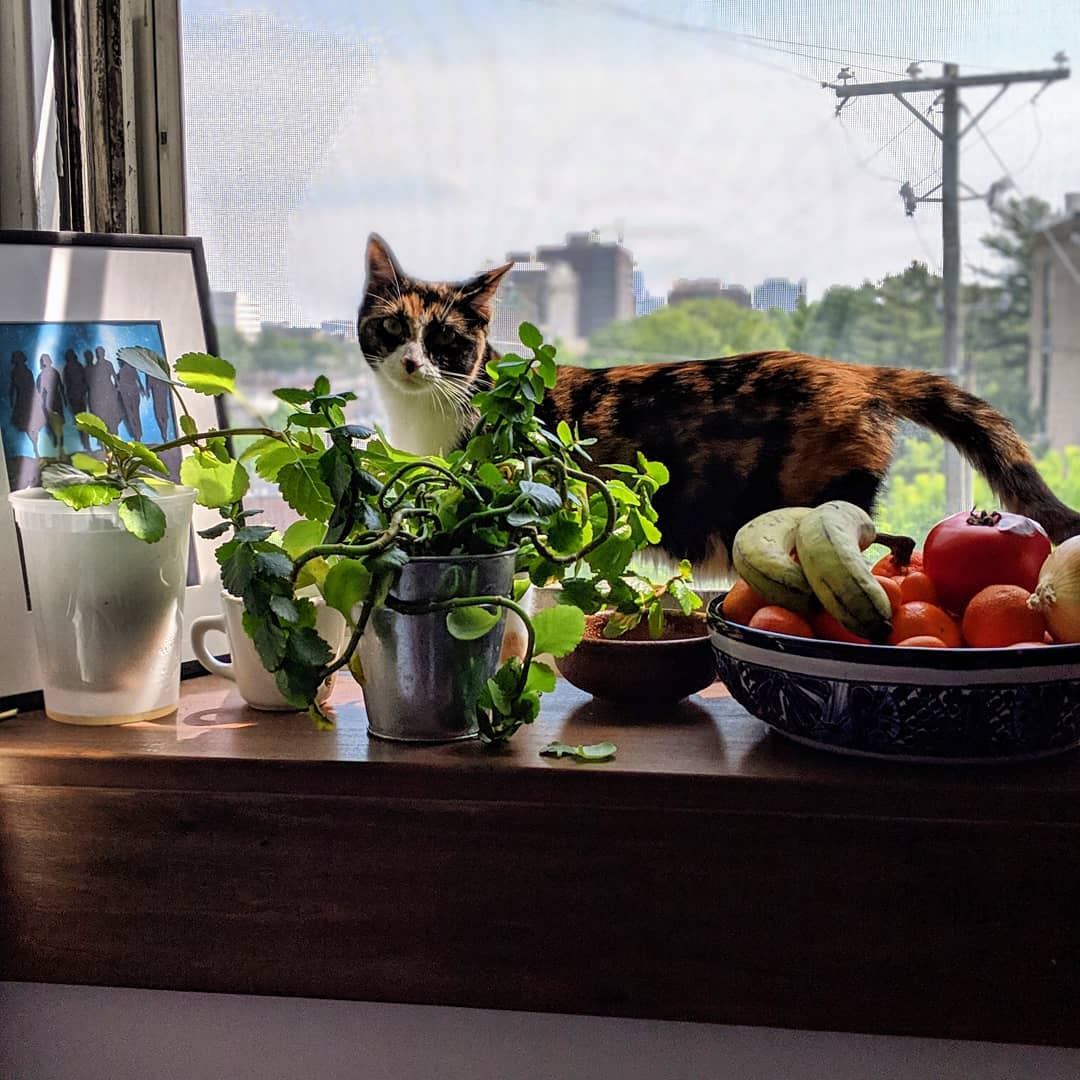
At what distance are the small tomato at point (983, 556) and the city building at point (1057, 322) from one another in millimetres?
196

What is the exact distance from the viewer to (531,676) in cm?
101

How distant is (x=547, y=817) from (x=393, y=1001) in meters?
0.21

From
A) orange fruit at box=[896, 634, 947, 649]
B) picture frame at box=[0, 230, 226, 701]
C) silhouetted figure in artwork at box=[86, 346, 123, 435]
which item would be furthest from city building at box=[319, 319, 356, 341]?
orange fruit at box=[896, 634, 947, 649]

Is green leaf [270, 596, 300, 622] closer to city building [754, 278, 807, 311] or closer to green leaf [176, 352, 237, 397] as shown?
green leaf [176, 352, 237, 397]

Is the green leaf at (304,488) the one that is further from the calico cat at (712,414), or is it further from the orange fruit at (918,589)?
the orange fruit at (918,589)

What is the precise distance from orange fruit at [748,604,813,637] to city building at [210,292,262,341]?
24.5 inches

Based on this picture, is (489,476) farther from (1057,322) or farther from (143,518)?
(1057,322)

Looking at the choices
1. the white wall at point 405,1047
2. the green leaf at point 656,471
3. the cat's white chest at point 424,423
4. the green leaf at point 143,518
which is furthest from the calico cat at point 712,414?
the white wall at point 405,1047

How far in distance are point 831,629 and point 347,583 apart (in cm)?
36

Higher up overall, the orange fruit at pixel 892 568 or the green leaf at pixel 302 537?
the green leaf at pixel 302 537

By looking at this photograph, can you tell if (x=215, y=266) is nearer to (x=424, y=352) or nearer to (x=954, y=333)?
(x=424, y=352)

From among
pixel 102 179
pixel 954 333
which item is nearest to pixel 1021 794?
pixel 954 333

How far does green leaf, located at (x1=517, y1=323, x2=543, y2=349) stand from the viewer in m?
0.97

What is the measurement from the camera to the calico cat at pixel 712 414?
3.77 ft
